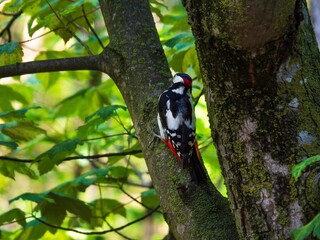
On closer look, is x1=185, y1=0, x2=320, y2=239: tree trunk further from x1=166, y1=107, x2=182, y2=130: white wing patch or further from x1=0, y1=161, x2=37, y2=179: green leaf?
x1=0, y1=161, x2=37, y2=179: green leaf

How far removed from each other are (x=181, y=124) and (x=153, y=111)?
76cm

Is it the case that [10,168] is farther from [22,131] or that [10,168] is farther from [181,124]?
[181,124]

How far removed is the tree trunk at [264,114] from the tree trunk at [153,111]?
0.27 metres

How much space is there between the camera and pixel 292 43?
1.54m

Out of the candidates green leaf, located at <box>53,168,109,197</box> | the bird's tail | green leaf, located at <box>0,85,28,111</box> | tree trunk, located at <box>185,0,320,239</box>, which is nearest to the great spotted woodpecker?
the bird's tail

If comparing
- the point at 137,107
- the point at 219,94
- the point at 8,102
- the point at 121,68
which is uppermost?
the point at 8,102

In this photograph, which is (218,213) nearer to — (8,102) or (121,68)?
(121,68)

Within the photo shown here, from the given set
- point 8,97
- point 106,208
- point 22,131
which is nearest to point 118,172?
point 106,208

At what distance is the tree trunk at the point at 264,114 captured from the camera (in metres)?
1.52

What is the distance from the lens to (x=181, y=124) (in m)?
2.90

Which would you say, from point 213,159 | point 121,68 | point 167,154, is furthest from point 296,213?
point 213,159

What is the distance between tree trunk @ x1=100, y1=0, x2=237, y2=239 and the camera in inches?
75.0

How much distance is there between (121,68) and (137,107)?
0.59 feet

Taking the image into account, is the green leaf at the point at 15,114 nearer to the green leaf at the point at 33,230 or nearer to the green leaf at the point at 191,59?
the green leaf at the point at 33,230
